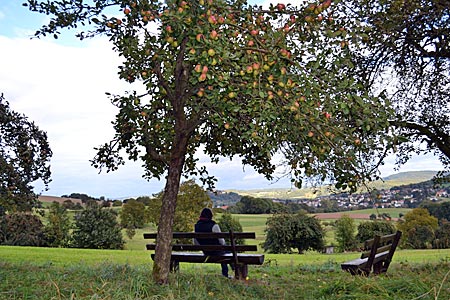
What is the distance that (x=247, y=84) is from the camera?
16.1 ft

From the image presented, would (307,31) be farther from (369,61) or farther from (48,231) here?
(48,231)

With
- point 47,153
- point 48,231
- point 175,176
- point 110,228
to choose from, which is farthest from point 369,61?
point 48,231

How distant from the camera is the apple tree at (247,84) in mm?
4715

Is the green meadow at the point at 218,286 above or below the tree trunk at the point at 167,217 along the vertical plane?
below

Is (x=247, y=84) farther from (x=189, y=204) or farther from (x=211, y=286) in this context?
(x=189, y=204)

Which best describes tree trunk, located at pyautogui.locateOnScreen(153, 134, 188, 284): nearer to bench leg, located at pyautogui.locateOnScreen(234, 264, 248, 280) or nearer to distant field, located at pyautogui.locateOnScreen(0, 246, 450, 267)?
bench leg, located at pyautogui.locateOnScreen(234, 264, 248, 280)

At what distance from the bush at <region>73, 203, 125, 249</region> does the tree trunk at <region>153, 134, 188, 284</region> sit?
18.8m

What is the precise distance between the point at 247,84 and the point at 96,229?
22.3 metres

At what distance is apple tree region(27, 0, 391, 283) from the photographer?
15.5ft

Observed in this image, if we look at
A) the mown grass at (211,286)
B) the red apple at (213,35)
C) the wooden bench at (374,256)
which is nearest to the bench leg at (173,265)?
the mown grass at (211,286)

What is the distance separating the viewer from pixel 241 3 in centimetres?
655

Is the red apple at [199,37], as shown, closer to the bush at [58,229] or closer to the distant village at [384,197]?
the distant village at [384,197]

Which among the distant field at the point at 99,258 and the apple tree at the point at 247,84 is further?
the distant field at the point at 99,258

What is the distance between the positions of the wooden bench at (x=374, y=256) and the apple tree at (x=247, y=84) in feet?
5.12
